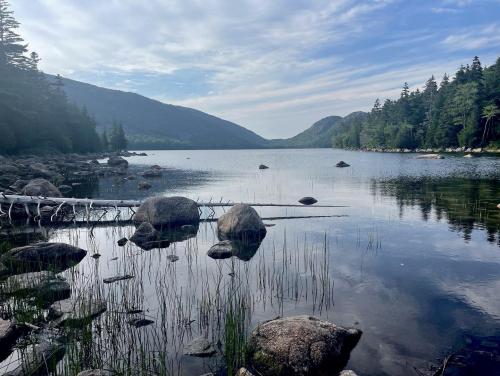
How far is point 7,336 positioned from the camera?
24.6 ft

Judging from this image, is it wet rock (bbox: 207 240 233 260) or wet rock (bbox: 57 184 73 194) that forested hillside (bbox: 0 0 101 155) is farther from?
wet rock (bbox: 207 240 233 260)

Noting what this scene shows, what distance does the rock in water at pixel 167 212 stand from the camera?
2055 centimetres

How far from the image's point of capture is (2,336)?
7.37 metres

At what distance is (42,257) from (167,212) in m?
8.12

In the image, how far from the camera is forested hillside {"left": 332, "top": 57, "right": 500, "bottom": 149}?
9209 centimetres

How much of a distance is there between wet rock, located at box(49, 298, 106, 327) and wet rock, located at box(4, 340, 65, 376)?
2.92 ft

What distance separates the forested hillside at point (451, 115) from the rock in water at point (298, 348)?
99.0 metres

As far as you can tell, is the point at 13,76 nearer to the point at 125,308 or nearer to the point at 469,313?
the point at 125,308

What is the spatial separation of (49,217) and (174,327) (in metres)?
17.4

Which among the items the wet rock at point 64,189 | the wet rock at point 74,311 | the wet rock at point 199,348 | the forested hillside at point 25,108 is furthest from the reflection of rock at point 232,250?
the forested hillside at point 25,108

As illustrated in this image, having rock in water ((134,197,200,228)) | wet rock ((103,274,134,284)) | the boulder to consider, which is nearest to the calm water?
wet rock ((103,274,134,284))

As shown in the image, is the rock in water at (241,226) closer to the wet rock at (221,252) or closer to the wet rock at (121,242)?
the wet rock at (221,252)

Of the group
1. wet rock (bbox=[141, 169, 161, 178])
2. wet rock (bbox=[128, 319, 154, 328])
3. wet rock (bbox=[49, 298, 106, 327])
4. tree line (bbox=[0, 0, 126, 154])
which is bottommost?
wet rock (bbox=[128, 319, 154, 328])

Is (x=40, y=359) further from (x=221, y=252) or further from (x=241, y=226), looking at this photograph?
(x=241, y=226)
